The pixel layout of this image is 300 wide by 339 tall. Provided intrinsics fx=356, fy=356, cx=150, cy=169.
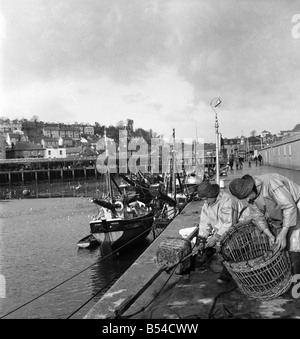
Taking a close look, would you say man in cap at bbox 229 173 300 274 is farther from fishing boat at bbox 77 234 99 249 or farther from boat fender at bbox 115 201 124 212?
fishing boat at bbox 77 234 99 249

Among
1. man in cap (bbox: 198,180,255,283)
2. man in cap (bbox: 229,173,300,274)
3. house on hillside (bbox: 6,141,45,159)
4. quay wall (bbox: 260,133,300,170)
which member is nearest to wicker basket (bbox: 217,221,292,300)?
man in cap (bbox: 229,173,300,274)

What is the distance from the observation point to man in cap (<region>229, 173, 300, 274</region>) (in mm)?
4488

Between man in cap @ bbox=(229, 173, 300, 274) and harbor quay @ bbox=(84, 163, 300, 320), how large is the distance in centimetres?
71

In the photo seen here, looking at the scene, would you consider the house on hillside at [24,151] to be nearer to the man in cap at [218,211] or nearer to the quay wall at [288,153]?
the quay wall at [288,153]

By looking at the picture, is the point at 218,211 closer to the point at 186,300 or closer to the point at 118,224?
the point at 186,300

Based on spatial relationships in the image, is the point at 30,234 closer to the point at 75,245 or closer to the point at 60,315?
the point at 75,245

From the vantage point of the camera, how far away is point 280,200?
4500 millimetres

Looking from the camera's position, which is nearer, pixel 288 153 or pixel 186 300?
pixel 186 300

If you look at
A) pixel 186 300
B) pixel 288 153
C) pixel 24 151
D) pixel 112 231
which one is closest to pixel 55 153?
pixel 24 151

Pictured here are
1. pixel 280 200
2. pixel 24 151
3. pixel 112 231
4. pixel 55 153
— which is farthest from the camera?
pixel 55 153

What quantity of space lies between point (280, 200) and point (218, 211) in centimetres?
150

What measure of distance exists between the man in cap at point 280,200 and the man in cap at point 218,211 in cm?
94

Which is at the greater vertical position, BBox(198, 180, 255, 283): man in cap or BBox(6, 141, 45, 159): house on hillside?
BBox(6, 141, 45, 159): house on hillside
